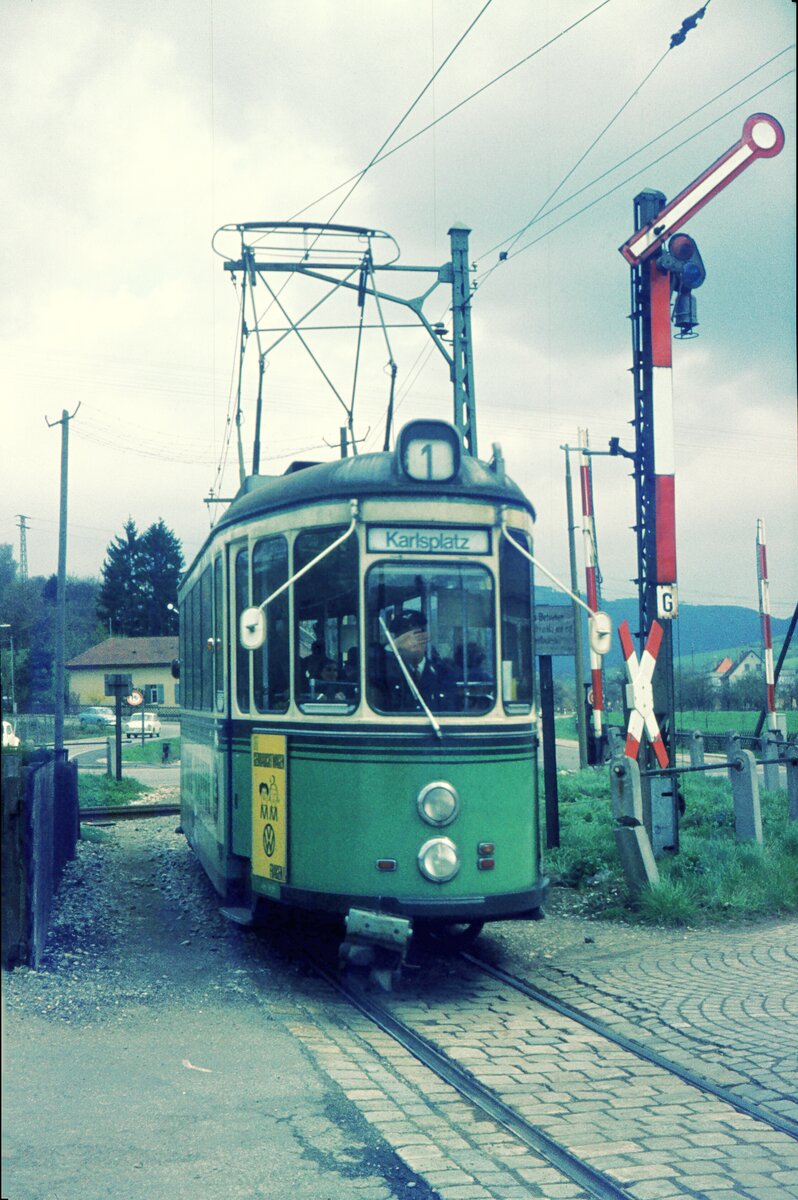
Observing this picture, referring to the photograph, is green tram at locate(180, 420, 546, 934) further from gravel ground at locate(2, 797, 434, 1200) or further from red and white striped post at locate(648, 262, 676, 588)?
red and white striped post at locate(648, 262, 676, 588)

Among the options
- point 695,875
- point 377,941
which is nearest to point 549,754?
point 695,875

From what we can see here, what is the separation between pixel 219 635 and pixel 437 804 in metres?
2.60

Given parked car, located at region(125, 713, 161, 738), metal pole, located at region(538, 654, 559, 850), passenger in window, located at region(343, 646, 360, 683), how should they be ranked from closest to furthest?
passenger in window, located at region(343, 646, 360, 683) < metal pole, located at region(538, 654, 559, 850) < parked car, located at region(125, 713, 161, 738)

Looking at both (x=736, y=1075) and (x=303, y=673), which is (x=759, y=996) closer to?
(x=736, y=1075)

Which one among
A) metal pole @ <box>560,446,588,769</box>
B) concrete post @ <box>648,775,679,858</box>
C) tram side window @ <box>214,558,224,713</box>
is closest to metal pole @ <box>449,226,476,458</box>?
concrete post @ <box>648,775,679,858</box>

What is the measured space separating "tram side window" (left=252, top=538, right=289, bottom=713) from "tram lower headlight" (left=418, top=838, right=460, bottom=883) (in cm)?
129

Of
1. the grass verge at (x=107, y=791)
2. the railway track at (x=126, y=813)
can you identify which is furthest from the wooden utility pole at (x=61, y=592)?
the railway track at (x=126, y=813)

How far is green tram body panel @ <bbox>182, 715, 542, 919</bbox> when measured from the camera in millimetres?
7324

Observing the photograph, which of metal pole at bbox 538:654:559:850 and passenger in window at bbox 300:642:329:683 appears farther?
metal pole at bbox 538:654:559:850

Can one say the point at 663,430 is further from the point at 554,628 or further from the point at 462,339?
the point at 462,339

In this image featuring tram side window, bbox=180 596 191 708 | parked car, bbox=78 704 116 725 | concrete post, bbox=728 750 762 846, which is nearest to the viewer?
concrete post, bbox=728 750 762 846

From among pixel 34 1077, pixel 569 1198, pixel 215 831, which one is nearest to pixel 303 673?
pixel 215 831

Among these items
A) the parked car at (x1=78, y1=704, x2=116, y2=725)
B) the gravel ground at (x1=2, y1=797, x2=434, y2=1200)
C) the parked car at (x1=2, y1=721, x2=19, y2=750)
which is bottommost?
the gravel ground at (x1=2, y1=797, x2=434, y2=1200)

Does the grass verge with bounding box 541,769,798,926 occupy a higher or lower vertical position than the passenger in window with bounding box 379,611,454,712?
lower
